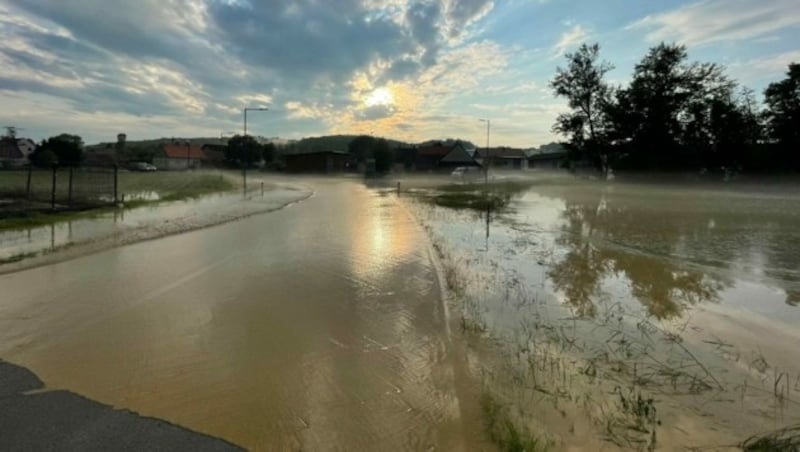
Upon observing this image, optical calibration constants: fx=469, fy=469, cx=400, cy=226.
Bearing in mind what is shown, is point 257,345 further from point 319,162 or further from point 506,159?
point 506,159

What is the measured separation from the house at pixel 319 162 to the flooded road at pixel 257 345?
73217 millimetres

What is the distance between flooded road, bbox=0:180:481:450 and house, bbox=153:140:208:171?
86077mm

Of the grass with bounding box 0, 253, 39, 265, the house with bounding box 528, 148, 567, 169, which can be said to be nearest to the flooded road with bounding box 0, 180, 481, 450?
the grass with bounding box 0, 253, 39, 265

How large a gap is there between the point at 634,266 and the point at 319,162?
77.5 m

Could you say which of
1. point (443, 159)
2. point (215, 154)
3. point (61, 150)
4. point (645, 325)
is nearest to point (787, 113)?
point (645, 325)

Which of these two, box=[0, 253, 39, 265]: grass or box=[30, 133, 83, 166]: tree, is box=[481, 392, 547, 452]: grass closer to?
box=[0, 253, 39, 265]: grass

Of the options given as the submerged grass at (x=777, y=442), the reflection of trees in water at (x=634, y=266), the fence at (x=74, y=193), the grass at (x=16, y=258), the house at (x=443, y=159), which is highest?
the house at (x=443, y=159)

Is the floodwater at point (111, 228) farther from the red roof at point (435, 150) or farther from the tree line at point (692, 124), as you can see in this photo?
the red roof at point (435, 150)

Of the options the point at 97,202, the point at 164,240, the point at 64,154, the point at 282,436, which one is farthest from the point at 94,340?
the point at 64,154

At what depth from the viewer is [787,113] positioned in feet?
143

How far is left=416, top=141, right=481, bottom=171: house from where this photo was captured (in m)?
91.1

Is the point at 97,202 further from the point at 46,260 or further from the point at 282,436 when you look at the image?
the point at 282,436

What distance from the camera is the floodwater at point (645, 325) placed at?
4.50 metres

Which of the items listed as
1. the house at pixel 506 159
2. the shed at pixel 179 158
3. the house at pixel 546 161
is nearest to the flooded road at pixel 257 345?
the shed at pixel 179 158
